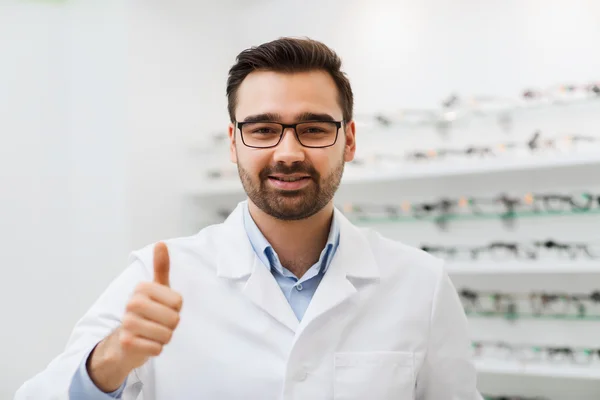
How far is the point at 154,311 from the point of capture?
40.3 inches

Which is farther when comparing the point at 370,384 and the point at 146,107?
the point at 146,107

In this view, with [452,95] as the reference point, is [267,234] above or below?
below

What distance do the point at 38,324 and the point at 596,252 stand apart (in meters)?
2.91

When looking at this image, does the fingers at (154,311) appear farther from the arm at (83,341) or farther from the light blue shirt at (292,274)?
the light blue shirt at (292,274)

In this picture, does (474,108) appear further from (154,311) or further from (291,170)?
(154,311)

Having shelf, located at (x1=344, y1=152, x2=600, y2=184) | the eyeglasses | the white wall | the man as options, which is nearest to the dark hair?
the man

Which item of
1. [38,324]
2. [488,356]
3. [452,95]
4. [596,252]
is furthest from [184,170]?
[596,252]

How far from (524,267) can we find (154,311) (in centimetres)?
252

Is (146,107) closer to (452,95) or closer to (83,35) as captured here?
(83,35)

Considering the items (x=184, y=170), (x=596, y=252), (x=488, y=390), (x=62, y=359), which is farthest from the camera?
(x=184, y=170)

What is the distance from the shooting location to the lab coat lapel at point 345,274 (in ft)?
4.69

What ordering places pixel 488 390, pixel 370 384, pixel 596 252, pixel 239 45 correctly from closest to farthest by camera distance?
pixel 370 384 → pixel 596 252 → pixel 488 390 → pixel 239 45

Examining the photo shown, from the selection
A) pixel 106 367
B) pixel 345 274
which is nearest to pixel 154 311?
pixel 106 367

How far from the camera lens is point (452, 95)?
3.68 m
